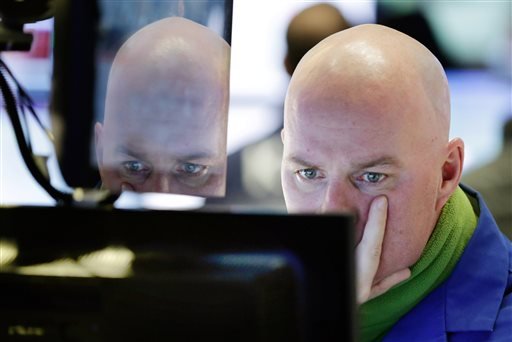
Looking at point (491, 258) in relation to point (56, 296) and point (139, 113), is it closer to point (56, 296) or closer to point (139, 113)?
point (139, 113)

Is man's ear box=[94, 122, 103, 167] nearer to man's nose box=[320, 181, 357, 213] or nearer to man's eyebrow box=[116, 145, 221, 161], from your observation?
man's eyebrow box=[116, 145, 221, 161]

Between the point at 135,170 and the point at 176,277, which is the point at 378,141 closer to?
the point at 135,170

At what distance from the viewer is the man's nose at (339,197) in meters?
1.62

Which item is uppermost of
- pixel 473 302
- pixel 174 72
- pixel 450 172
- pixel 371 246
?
pixel 174 72

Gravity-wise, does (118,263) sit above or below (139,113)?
above

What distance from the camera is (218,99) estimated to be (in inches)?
75.2

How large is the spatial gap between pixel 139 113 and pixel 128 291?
1117 mm

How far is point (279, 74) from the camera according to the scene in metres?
1.89

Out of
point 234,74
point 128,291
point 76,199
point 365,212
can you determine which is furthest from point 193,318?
point 234,74

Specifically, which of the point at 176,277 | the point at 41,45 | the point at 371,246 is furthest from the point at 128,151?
the point at 176,277

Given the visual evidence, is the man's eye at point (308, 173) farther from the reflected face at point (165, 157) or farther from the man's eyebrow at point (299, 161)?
the reflected face at point (165, 157)

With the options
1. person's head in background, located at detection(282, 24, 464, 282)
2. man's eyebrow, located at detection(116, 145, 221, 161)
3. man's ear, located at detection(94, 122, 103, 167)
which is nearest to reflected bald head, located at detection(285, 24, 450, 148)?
person's head in background, located at detection(282, 24, 464, 282)

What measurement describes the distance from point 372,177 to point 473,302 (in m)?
0.34

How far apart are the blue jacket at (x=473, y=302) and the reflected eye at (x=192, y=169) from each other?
573 mm
